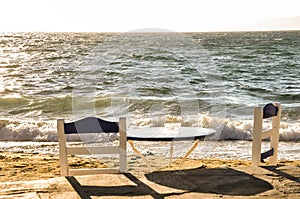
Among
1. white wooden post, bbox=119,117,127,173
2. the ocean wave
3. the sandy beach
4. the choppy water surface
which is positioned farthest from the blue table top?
the choppy water surface

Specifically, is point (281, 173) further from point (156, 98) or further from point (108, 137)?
point (156, 98)

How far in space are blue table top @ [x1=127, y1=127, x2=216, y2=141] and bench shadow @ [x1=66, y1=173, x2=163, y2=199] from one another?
0.93 m

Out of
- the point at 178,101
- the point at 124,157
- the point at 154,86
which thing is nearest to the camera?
the point at 124,157

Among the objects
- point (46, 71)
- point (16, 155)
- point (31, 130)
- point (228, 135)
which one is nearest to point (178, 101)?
point (228, 135)

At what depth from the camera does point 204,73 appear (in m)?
29.3

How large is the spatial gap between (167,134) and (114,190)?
1525 mm

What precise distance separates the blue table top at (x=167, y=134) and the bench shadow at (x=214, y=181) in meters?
0.50

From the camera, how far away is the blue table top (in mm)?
5523

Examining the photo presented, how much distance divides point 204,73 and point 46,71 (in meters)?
12.1

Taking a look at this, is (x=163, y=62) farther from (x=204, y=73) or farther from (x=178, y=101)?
(x=178, y=101)

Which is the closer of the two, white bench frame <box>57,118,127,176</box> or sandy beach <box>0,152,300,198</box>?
sandy beach <box>0,152,300,198</box>

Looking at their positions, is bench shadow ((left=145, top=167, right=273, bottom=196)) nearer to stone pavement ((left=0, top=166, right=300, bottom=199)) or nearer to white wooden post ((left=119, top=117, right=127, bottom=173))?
stone pavement ((left=0, top=166, right=300, bottom=199))

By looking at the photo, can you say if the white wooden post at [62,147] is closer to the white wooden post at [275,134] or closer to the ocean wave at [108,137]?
the white wooden post at [275,134]

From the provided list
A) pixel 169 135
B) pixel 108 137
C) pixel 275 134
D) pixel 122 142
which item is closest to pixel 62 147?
pixel 122 142
